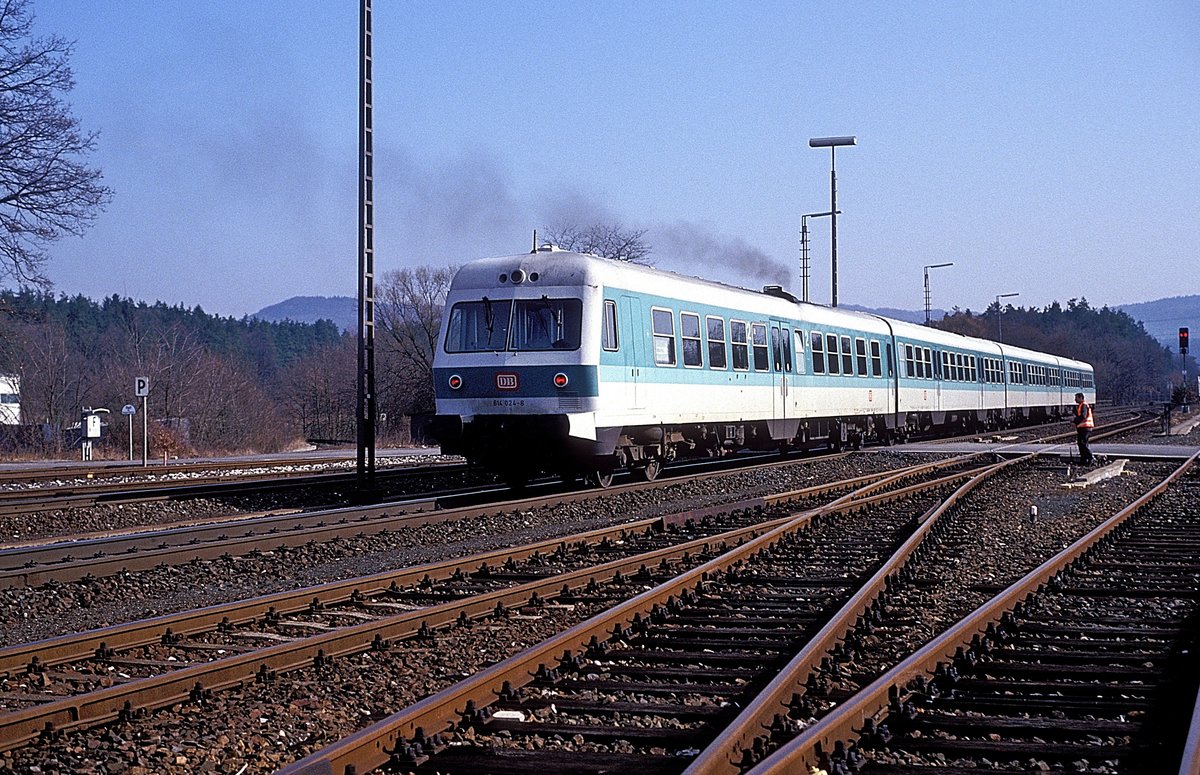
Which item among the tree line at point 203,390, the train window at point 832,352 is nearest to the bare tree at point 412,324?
the tree line at point 203,390

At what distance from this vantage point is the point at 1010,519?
1377 centimetres

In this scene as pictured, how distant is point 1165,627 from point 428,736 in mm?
4859

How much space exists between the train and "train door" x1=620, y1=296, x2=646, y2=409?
0.03m

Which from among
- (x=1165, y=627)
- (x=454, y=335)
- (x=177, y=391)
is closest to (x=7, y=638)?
(x=1165, y=627)

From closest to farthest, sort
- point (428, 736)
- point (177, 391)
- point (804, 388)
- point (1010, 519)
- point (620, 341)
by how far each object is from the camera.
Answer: point (428, 736) < point (1010, 519) < point (620, 341) < point (804, 388) < point (177, 391)

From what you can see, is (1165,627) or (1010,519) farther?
(1010,519)

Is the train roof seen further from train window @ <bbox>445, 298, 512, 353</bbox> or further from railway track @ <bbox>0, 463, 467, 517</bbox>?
railway track @ <bbox>0, 463, 467, 517</bbox>

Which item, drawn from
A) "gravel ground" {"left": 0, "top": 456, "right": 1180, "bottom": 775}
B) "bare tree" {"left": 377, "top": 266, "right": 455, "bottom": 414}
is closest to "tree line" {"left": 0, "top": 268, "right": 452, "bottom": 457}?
"bare tree" {"left": 377, "top": 266, "right": 455, "bottom": 414}

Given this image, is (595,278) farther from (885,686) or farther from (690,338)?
(885,686)

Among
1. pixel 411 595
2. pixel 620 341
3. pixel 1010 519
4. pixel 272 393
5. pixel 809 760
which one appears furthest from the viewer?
pixel 272 393

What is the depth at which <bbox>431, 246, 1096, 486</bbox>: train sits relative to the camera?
16.0 meters

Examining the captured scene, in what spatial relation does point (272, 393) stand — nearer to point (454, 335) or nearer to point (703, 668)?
point (454, 335)

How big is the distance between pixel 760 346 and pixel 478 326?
6.54 m

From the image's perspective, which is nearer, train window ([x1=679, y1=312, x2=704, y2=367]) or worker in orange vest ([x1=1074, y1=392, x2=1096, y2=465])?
train window ([x1=679, y1=312, x2=704, y2=367])
